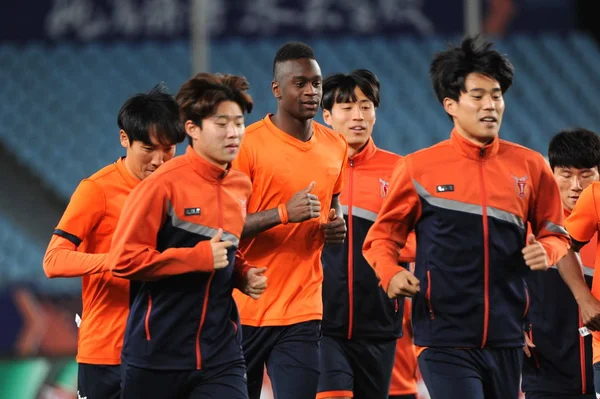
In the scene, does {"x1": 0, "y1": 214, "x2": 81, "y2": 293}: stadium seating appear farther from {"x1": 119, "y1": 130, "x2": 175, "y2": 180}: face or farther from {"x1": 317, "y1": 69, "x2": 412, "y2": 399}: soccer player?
{"x1": 119, "y1": 130, "x2": 175, "y2": 180}: face

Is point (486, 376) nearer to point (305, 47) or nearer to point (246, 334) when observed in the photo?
point (246, 334)

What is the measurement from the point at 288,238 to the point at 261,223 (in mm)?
322

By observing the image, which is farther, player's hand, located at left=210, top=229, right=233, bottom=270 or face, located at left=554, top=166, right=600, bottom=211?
face, located at left=554, top=166, right=600, bottom=211

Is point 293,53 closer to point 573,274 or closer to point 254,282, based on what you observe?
point 254,282

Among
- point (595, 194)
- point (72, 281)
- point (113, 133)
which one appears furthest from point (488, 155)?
point (113, 133)

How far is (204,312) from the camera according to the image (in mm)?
4723

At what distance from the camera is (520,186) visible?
4992 millimetres

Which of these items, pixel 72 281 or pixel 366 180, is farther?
pixel 72 281

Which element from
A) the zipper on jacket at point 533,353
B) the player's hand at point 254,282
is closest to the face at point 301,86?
the player's hand at point 254,282

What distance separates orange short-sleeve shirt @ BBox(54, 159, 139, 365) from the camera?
212 inches

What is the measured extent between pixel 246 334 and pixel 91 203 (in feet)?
3.39

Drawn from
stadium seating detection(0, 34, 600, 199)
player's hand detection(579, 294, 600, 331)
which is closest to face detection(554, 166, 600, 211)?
player's hand detection(579, 294, 600, 331)

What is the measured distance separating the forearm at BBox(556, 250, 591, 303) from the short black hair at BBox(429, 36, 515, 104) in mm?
1010

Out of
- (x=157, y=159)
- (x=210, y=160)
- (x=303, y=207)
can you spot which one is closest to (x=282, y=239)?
(x=303, y=207)
